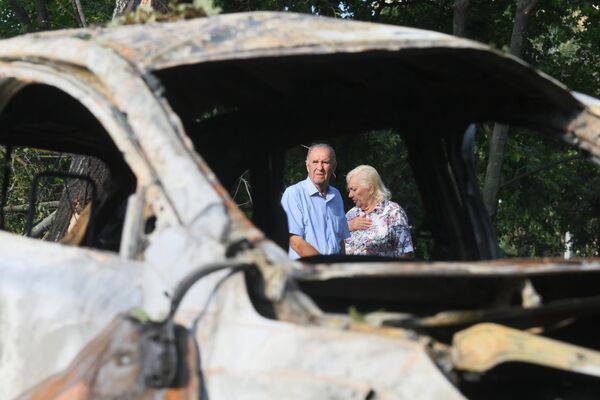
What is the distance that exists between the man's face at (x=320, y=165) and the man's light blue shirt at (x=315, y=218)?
0.21 feet

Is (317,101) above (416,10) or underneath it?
underneath

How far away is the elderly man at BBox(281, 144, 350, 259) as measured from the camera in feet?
24.6

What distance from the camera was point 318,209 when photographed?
762 centimetres

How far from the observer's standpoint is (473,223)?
4969mm

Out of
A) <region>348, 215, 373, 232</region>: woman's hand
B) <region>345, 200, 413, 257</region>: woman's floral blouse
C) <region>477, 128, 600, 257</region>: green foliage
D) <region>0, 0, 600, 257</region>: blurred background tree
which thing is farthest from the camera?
<region>477, 128, 600, 257</region>: green foliage

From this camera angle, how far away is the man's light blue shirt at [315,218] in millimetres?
7484

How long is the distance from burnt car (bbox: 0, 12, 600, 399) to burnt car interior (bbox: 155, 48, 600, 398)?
0.04ft

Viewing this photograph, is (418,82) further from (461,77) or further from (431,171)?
(431,171)

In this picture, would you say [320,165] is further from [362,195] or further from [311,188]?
[362,195]

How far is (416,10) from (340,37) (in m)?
15.2

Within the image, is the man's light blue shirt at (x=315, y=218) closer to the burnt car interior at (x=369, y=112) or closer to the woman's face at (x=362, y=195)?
the woman's face at (x=362, y=195)

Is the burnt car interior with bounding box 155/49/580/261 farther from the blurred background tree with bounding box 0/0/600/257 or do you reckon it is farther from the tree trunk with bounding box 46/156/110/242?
the blurred background tree with bounding box 0/0/600/257

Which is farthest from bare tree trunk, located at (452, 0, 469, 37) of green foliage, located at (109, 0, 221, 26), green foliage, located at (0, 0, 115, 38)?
green foliage, located at (109, 0, 221, 26)

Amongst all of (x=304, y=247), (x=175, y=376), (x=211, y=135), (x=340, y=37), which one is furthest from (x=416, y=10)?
(x=175, y=376)
